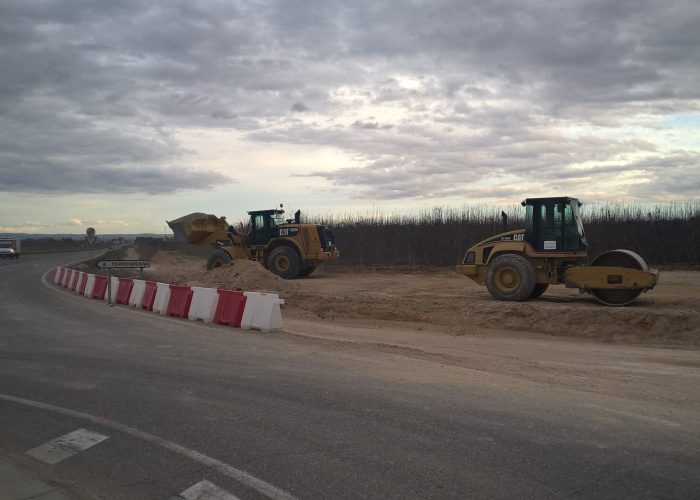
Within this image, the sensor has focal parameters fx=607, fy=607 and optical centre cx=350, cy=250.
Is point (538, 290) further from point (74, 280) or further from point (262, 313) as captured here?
point (74, 280)

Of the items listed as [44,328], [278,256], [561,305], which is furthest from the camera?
[278,256]

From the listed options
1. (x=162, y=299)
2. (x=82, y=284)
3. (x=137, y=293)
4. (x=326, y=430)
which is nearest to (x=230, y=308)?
(x=162, y=299)

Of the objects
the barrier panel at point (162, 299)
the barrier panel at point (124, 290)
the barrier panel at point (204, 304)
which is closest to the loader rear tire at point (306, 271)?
the barrier panel at point (124, 290)

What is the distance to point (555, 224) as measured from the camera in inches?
670

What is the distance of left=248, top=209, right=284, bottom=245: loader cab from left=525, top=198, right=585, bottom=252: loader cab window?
13744mm

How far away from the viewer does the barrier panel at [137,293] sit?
18.0m

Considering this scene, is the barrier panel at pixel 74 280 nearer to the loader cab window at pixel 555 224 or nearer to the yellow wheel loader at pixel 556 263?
the yellow wheel loader at pixel 556 263

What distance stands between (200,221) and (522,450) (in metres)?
24.5

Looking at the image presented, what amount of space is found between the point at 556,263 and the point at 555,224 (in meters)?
1.19

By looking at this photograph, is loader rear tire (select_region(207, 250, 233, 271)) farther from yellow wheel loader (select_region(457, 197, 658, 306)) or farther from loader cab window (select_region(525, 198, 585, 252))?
loader cab window (select_region(525, 198, 585, 252))

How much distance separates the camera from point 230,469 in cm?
Answer: 514

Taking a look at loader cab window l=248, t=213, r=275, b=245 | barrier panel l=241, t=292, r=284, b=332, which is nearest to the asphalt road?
barrier panel l=241, t=292, r=284, b=332

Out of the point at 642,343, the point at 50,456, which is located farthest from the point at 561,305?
the point at 50,456

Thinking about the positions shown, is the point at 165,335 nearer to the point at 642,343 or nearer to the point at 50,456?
the point at 50,456
